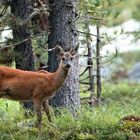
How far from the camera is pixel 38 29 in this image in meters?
11.8

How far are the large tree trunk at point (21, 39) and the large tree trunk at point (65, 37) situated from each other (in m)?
0.44

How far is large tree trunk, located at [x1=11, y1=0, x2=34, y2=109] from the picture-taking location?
1174 cm

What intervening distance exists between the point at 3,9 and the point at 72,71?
1.72 m

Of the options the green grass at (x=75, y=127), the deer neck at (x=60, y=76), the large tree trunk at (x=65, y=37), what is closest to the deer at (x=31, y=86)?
the deer neck at (x=60, y=76)

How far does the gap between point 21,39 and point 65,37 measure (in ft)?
2.60

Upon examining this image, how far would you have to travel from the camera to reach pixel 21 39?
11.6 metres

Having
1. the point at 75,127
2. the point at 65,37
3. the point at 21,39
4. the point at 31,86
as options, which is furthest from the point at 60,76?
the point at 21,39

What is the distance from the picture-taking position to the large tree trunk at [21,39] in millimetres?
11742

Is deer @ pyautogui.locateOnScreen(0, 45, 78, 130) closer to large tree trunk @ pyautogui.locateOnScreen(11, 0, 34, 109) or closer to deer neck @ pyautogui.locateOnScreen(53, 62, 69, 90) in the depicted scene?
deer neck @ pyautogui.locateOnScreen(53, 62, 69, 90)

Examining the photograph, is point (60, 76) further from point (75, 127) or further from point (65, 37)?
point (65, 37)

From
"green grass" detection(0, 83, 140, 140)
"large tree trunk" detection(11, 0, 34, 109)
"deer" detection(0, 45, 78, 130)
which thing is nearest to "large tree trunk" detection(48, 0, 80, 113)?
"green grass" detection(0, 83, 140, 140)

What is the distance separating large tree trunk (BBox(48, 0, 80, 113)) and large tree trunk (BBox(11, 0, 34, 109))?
1.45 ft

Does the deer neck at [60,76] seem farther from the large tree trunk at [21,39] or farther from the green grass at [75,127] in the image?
the large tree trunk at [21,39]

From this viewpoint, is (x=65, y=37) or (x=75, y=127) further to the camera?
(x=65, y=37)
